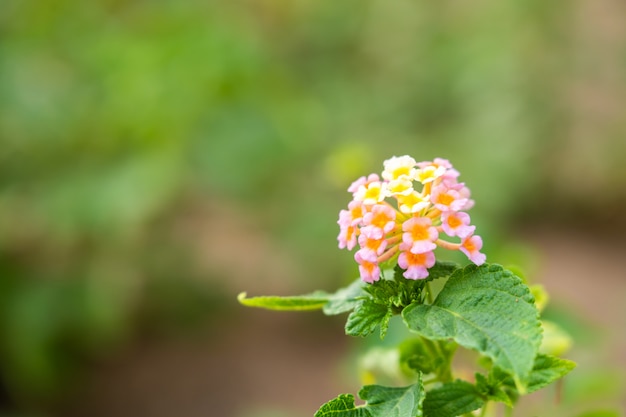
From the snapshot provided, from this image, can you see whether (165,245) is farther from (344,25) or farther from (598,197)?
(598,197)

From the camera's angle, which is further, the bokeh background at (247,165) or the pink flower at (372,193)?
the bokeh background at (247,165)

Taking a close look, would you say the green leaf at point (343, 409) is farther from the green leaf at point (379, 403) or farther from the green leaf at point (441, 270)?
the green leaf at point (441, 270)

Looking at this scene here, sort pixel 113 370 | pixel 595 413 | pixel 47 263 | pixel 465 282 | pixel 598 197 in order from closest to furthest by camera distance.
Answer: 1. pixel 465 282
2. pixel 595 413
3. pixel 47 263
4. pixel 113 370
5. pixel 598 197

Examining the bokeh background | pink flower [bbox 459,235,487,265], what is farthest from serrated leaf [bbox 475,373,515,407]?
the bokeh background

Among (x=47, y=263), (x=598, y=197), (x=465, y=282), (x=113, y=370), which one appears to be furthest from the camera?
(x=598, y=197)

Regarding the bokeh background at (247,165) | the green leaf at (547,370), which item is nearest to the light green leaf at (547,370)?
the green leaf at (547,370)

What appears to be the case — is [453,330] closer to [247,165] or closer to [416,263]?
[416,263]

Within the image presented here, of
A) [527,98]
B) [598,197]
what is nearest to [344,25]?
[527,98]
